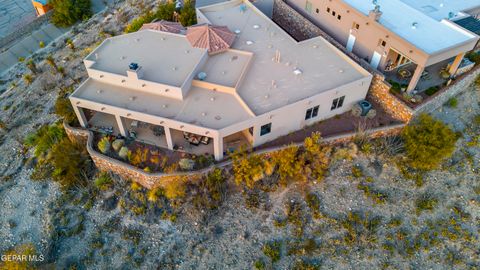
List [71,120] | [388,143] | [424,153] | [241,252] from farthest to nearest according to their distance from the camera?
[71,120], [388,143], [424,153], [241,252]

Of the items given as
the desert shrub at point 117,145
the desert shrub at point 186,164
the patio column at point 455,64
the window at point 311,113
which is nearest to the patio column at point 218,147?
the desert shrub at point 186,164

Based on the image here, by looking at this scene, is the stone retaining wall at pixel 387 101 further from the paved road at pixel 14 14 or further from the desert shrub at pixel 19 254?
the paved road at pixel 14 14

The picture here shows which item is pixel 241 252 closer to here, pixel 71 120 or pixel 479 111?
pixel 71 120

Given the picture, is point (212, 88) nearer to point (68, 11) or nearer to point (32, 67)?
point (32, 67)

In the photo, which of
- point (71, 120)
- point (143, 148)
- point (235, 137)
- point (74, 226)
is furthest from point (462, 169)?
point (71, 120)

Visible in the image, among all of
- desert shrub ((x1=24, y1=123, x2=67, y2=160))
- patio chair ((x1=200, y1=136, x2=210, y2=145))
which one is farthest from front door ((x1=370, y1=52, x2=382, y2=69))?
desert shrub ((x1=24, y1=123, x2=67, y2=160))

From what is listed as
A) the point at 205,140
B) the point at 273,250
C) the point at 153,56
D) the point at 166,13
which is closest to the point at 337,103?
the point at 205,140
